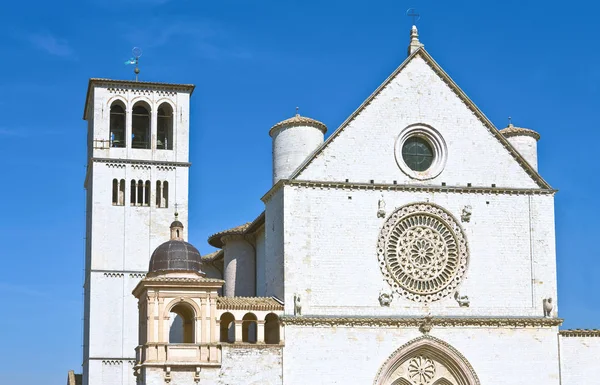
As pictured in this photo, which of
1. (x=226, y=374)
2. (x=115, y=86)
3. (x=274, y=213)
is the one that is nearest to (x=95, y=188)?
(x=115, y=86)

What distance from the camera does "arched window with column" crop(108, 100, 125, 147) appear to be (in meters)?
52.4

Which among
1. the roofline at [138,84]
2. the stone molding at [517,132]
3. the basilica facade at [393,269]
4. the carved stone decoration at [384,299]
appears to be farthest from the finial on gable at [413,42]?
the roofline at [138,84]

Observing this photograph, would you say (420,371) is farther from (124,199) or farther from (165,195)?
(124,199)

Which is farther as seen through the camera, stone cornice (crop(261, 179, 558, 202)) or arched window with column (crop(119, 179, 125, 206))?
arched window with column (crop(119, 179, 125, 206))

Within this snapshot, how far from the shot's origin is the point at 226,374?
1454 inches

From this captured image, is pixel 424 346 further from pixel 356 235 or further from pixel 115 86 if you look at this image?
pixel 115 86

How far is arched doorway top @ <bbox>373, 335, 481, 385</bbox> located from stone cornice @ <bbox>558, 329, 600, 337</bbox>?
12.9ft

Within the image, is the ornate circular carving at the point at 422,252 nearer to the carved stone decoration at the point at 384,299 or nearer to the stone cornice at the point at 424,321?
the carved stone decoration at the point at 384,299

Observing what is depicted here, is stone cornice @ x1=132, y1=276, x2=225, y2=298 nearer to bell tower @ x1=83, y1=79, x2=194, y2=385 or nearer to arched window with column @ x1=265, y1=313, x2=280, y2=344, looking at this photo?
arched window with column @ x1=265, y1=313, x2=280, y2=344

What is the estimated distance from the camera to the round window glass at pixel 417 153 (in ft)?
134

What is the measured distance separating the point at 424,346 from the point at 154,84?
20303 millimetres

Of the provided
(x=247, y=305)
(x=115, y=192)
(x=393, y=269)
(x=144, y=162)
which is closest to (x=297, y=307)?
(x=247, y=305)

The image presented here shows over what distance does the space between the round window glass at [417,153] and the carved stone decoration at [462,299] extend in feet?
16.3

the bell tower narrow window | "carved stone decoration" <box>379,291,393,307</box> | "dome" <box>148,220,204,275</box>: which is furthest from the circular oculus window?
the bell tower narrow window
